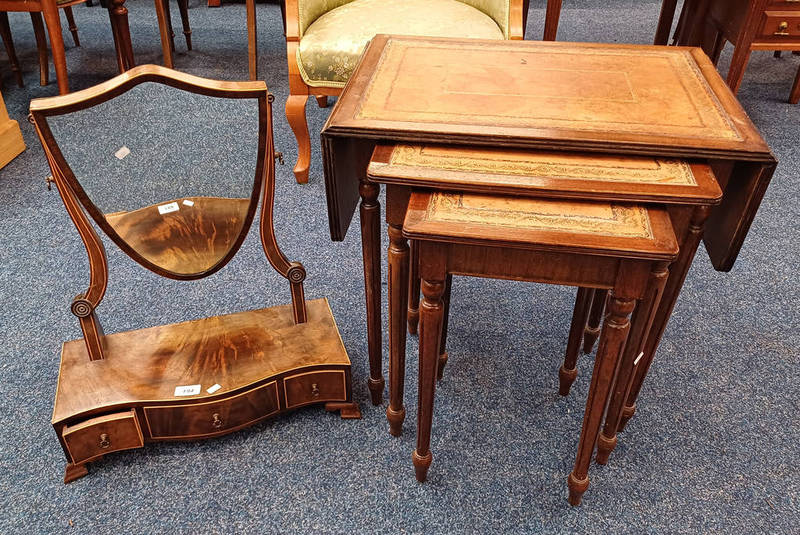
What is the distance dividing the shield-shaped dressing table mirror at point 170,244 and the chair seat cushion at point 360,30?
2.88 feet

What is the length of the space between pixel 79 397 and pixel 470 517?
887mm

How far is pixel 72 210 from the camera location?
4.59ft

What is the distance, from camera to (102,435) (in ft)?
4.80

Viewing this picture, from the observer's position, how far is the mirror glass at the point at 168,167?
1.36 metres

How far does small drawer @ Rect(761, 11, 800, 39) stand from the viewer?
257 centimetres

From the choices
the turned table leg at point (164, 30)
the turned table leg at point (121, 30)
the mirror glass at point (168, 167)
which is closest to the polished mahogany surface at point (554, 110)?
the mirror glass at point (168, 167)

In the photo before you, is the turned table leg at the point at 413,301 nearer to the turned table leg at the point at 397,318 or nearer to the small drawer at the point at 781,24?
the turned table leg at the point at 397,318

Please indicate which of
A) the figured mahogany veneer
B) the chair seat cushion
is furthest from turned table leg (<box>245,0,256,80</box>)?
the figured mahogany veneer

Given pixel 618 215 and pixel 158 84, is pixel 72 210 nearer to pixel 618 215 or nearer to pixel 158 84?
pixel 158 84

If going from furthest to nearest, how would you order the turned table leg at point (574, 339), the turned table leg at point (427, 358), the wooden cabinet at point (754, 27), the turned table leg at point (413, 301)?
the wooden cabinet at point (754, 27)
the turned table leg at point (413, 301)
the turned table leg at point (574, 339)
the turned table leg at point (427, 358)

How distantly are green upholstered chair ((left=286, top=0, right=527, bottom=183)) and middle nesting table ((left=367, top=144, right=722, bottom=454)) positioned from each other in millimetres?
1128

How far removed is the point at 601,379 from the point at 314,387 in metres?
0.68

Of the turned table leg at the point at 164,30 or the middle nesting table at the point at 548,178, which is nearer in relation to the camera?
the middle nesting table at the point at 548,178

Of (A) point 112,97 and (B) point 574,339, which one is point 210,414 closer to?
(A) point 112,97
